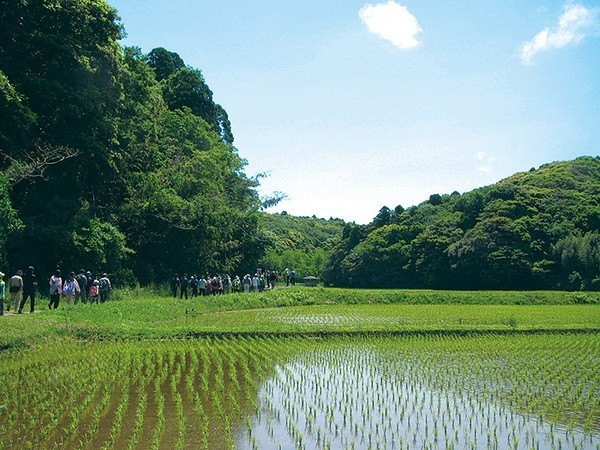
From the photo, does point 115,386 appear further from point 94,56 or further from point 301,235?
point 301,235

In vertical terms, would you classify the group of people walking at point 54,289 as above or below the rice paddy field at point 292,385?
above

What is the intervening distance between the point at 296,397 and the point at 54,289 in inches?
475

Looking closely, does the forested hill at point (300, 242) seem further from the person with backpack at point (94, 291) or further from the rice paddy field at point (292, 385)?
the rice paddy field at point (292, 385)

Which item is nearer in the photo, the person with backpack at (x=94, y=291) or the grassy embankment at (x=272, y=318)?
the grassy embankment at (x=272, y=318)

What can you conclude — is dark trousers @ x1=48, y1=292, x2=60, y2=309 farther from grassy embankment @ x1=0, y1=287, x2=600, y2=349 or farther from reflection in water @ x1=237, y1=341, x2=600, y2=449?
reflection in water @ x1=237, y1=341, x2=600, y2=449

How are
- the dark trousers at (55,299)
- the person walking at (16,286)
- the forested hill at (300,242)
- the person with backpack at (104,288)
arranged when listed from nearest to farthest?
the person walking at (16,286)
the dark trousers at (55,299)
the person with backpack at (104,288)
the forested hill at (300,242)

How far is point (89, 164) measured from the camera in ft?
83.9

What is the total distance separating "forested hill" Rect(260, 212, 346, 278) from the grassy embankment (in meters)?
12.3

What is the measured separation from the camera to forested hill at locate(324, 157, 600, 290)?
138 feet

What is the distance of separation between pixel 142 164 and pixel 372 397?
25350 millimetres

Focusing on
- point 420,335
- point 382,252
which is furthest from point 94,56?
point 382,252

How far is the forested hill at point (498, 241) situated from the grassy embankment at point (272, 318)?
426 inches

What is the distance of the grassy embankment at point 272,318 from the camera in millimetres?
14281

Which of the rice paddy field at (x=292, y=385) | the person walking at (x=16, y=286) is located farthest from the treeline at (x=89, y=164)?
the rice paddy field at (x=292, y=385)
